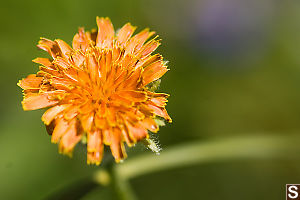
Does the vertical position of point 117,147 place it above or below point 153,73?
below

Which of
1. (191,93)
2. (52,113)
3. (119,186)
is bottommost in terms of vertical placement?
(119,186)

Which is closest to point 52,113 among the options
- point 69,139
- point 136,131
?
point 69,139

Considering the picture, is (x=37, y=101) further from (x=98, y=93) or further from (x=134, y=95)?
(x=134, y=95)

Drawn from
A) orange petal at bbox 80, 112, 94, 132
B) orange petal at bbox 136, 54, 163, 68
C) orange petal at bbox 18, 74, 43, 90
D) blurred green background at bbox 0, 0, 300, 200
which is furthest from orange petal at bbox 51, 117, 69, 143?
blurred green background at bbox 0, 0, 300, 200

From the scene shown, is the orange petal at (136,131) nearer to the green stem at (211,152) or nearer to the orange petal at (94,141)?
the orange petal at (94,141)

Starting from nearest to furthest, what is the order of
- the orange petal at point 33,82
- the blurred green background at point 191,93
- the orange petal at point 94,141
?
the orange petal at point 94,141, the orange petal at point 33,82, the blurred green background at point 191,93

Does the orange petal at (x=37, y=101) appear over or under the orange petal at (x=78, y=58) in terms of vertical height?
under

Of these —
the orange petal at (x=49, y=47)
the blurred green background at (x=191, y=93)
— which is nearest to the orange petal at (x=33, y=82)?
the orange petal at (x=49, y=47)
